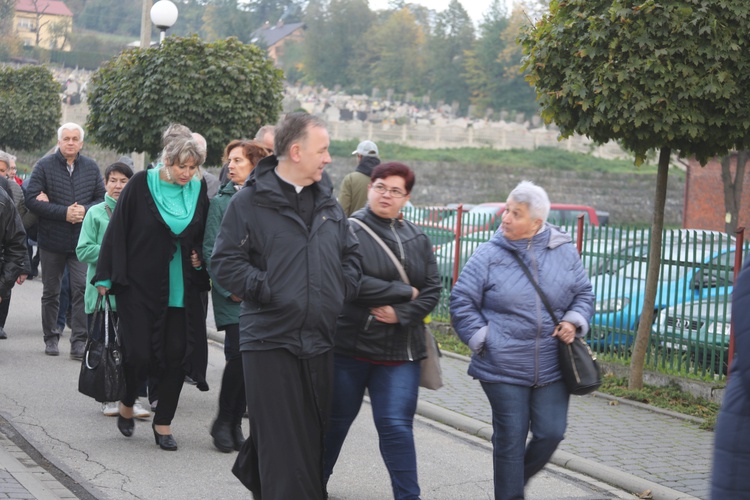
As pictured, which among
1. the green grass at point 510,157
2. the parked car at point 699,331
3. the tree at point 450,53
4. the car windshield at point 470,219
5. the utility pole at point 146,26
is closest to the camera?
the parked car at point 699,331

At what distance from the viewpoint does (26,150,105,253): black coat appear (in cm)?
998

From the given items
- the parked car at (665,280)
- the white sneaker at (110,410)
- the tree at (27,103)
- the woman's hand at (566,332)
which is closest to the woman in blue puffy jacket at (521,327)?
the woman's hand at (566,332)

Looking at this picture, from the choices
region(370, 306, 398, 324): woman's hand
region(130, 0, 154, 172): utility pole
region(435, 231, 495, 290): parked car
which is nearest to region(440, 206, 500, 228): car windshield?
region(435, 231, 495, 290): parked car

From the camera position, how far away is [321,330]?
469 centimetres

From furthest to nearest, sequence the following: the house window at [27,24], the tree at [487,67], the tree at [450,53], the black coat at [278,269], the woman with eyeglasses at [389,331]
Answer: the tree at [450,53], the tree at [487,67], the house window at [27,24], the woman with eyeglasses at [389,331], the black coat at [278,269]

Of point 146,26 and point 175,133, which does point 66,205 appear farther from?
point 146,26

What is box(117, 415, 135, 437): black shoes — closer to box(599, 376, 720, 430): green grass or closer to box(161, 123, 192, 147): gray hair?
box(161, 123, 192, 147): gray hair

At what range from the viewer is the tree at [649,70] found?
845 cm

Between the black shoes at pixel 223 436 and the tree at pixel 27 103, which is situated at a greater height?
the tree at pixel 27 103

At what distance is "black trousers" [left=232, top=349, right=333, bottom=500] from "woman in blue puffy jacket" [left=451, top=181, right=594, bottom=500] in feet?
2.95

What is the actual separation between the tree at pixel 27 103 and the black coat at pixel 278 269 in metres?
30.2

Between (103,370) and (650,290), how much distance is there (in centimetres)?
507

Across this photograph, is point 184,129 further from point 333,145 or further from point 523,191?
point 333,145

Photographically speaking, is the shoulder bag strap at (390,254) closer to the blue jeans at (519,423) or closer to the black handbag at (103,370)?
the blue jeans at (519,423)
